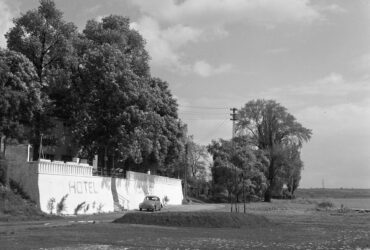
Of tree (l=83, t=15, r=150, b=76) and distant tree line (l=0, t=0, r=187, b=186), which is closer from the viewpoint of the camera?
distant tree line (l=0, t=0, r=187, b=186)

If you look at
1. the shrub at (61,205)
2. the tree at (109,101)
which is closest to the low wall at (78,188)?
→ the shrub at (61,205)

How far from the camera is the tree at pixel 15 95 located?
39438mm

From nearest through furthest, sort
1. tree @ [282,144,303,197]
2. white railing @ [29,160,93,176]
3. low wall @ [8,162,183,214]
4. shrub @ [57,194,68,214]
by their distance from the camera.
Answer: low wall @ [8,162,183,214] < white railing @ [29,160,93,176] < shrub @ [57,194,68,214] < tree @ [282,144,303,197]

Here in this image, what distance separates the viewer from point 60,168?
43.5 meters

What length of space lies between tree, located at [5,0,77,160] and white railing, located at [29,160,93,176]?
5667mm

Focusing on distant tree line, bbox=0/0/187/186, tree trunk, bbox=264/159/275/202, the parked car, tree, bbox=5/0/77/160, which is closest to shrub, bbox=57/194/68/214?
distant tree line, bbox=0/0/187/186

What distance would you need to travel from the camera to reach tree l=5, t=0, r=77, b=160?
47.7 m

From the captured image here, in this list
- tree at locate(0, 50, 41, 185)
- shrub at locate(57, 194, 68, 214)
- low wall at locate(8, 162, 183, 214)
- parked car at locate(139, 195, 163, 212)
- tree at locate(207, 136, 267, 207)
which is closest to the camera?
tree at locate(0, 50, 41, 185)

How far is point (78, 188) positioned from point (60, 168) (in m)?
3.28

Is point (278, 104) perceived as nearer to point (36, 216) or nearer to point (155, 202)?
point (155, 202)

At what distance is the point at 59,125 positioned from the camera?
53625 millimetres

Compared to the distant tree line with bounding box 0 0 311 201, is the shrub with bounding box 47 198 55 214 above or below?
below

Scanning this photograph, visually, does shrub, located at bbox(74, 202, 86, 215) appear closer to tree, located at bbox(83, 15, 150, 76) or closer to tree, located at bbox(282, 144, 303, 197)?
tree, located at bbox(83, 15, 150, 76)

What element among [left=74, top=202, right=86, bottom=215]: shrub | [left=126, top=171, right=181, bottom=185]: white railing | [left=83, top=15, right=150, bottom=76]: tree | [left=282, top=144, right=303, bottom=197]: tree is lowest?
[left=74, top=202, right=86, bottom=215]: shrub
